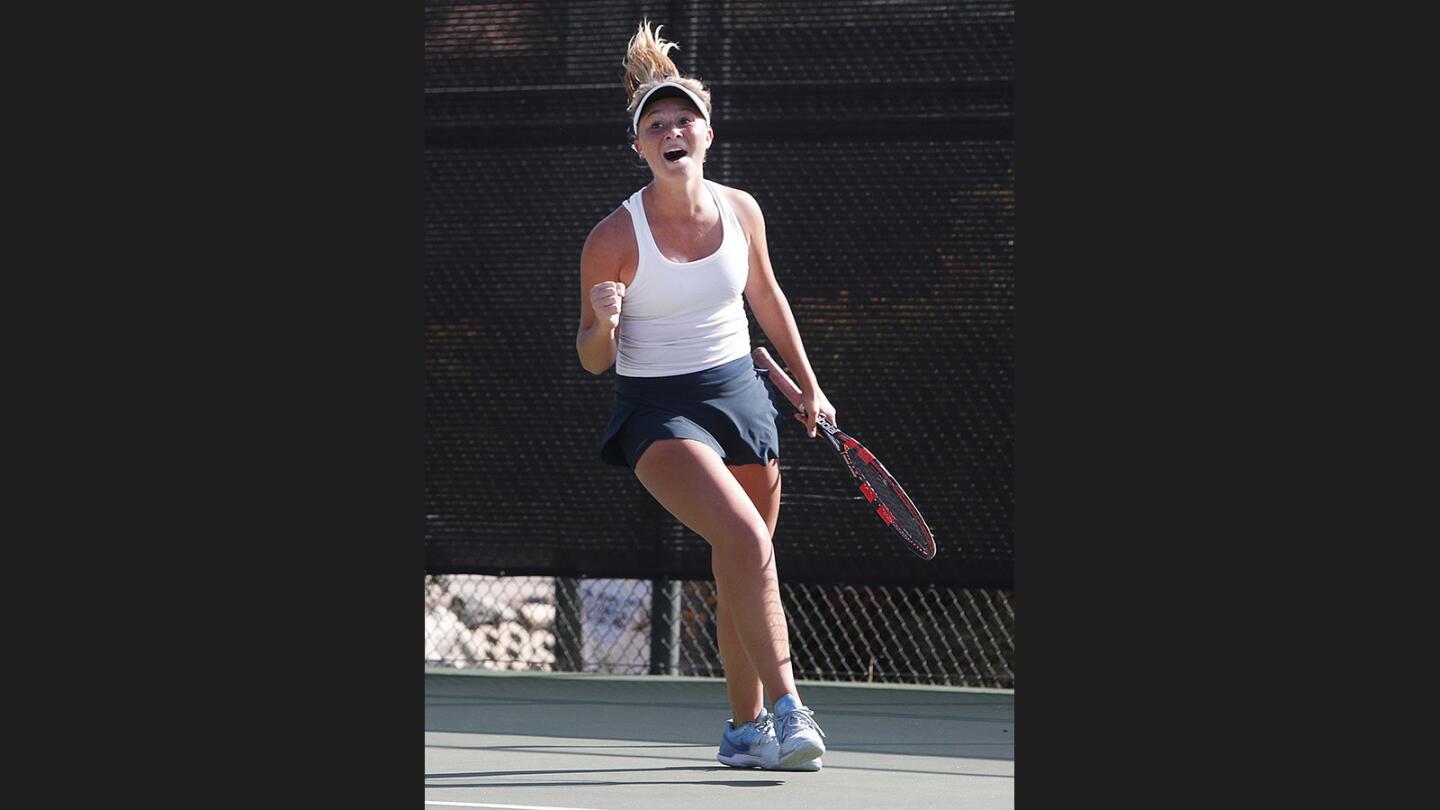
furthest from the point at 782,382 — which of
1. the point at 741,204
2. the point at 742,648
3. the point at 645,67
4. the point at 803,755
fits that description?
the point at 803,755

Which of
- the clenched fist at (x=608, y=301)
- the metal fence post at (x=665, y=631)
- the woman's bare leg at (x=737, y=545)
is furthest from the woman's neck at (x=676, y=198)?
the metal fence post at (x=665, y=631)

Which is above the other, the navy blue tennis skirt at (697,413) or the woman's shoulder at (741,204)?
the woman's shoulder at (741,204)

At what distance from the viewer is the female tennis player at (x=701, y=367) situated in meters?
4.84

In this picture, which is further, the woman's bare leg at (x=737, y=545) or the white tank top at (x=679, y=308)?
the white tank top at (x=679, y=308)

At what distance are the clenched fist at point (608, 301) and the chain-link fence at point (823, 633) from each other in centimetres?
234

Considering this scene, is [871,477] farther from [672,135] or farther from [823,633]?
[823,633]

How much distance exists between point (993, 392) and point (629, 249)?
2085mm

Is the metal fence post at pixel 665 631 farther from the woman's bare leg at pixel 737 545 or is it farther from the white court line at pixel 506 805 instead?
the white court line at pixel 506 805

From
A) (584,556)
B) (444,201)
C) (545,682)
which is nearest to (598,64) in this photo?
(444,201)

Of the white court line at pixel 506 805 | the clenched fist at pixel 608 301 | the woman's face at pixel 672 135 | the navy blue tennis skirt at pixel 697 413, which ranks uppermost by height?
the woman's face at pixel 672 135

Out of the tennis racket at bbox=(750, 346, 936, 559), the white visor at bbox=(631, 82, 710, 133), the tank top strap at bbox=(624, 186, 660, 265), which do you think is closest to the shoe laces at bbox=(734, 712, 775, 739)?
the tennis racket at bbox=(750, 346, 936, 559)

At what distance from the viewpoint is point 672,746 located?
225 inches

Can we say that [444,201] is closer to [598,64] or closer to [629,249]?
[598,64]

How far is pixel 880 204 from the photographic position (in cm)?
678
